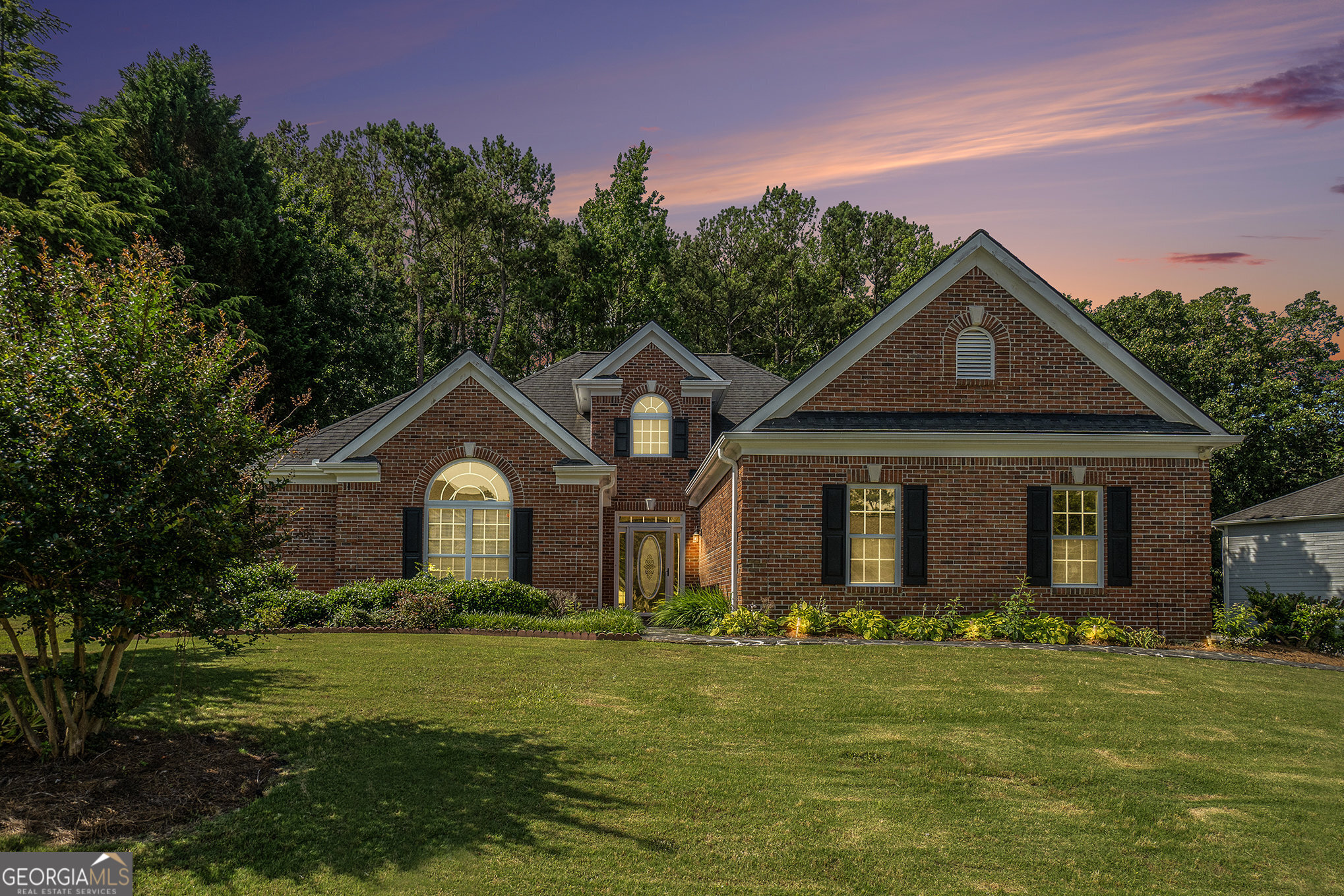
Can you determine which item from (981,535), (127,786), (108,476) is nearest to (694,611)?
(981,535)

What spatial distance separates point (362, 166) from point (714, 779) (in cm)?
4567

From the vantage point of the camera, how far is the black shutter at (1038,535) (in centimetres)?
1480

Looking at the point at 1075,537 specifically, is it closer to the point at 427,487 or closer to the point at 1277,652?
the point at 1277,652

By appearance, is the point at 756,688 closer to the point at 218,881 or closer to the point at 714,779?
the point at 714,779

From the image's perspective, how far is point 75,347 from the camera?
6074 mm

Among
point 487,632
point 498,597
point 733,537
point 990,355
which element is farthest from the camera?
point 498,597

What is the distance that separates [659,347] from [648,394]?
1.45m

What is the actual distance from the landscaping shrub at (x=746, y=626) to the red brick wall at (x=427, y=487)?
4774 millimetres

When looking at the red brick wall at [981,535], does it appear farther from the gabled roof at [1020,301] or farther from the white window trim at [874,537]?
the gabled roof at [1020,301]

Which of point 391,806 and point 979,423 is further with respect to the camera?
point 979,423

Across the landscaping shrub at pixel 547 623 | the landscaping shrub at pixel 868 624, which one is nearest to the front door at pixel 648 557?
the landscaping shrub at pixel 547 623

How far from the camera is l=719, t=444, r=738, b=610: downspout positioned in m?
15.5

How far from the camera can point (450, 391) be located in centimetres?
1828

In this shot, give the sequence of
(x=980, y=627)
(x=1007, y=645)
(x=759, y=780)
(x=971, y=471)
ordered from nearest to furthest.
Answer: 1. (x=759, y=780)
2. (x=1007, y=645)
3. (x=980, y=627)
4. (x=971, y=471)
